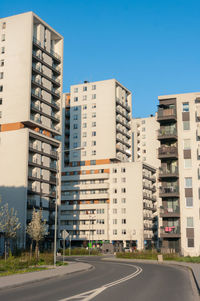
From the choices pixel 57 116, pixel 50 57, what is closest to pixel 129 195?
pixel 57 116

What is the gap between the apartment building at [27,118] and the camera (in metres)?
80.1

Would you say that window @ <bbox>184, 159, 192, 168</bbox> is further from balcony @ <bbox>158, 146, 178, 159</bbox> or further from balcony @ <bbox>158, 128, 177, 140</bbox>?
balcony @ <bbox>158, 128, 177, 140</bbox>

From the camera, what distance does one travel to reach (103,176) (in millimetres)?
118188

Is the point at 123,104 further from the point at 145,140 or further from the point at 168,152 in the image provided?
the point at 168,152

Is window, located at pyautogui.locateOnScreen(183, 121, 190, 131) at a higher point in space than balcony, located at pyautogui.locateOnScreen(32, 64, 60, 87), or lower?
lower

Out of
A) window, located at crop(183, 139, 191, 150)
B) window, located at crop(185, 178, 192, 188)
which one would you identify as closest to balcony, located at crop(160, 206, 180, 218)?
window, located at crop(185, 178, 192, 188)

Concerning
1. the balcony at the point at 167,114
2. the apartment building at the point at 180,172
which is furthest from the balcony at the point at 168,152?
the balcony at the point at 167,114

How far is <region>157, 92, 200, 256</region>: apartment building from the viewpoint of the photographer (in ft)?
208

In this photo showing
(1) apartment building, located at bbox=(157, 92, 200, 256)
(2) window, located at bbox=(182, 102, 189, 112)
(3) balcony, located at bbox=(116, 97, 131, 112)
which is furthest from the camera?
(3) balcony, located at bbox=(116, 97, 131, 112)

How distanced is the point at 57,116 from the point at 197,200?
41.0m

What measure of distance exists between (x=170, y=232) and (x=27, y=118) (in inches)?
1409

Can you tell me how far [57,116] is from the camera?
92750 mm

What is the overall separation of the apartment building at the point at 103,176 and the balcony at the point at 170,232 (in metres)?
45.0

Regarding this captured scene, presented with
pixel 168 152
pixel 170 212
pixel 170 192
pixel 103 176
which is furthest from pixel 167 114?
pixel 103 176
